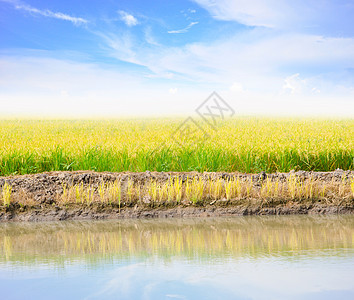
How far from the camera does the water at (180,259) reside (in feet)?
14.3

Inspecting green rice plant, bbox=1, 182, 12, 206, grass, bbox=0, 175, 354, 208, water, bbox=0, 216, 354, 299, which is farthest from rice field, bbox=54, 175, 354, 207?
green rice plant, bbox=1, 182, 12, 206

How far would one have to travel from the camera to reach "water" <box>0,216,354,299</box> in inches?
171

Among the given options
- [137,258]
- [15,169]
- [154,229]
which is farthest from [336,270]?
[15,169]

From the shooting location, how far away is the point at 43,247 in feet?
21.2

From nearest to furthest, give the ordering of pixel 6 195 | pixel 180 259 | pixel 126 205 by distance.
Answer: pixel 180 259, pixel 6 195, pixel 126 205

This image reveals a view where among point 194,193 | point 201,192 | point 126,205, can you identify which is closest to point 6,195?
point 126,205

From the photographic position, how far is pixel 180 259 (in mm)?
5480

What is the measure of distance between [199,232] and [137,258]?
1.94 m

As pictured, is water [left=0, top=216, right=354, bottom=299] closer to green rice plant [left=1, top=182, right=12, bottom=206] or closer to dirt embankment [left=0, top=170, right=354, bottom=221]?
dirt embankment [left=0, top=170, right=354, bottom=221]

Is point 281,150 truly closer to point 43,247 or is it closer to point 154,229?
point 154,229

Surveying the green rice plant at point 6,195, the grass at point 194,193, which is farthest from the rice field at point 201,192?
the green rice plant at point 6,195

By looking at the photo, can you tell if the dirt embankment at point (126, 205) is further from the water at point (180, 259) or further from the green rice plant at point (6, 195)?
the water at point (180, 259)

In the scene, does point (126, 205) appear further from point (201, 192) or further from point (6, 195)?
point (6, 195)

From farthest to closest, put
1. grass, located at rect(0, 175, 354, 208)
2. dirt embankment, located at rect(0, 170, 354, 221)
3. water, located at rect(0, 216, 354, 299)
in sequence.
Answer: grass, located at rect(0, 175, 354, 208) → dirt embankment, located at rect(0, 170, 354, 221) → water, located at rect(0, 216, 354, 299)
